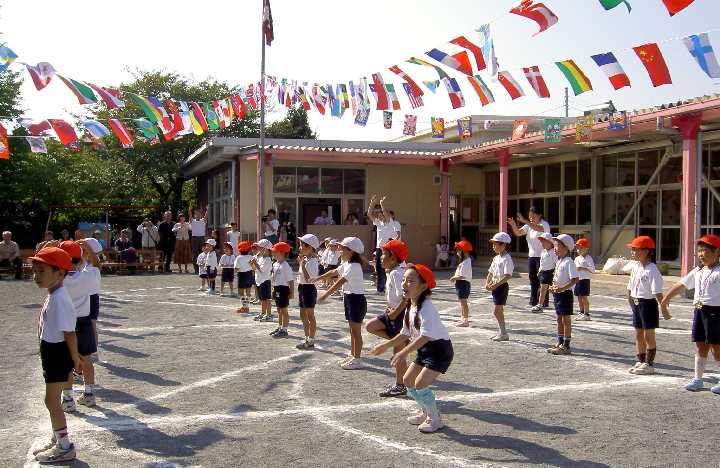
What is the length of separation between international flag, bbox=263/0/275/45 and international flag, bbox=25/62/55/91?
6.63 m

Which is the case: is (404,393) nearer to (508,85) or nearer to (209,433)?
(209,433)

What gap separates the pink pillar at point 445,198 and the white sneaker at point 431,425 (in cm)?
1807

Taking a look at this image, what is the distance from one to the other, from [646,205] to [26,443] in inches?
693

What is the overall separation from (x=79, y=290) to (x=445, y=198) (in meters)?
17.9

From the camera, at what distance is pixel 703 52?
11.3 meters

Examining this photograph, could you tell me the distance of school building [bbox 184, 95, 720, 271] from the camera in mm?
18656

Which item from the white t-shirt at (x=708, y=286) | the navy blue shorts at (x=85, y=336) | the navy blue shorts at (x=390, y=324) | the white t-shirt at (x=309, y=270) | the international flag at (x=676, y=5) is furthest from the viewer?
the white t-shirt at (x=309, y=270)

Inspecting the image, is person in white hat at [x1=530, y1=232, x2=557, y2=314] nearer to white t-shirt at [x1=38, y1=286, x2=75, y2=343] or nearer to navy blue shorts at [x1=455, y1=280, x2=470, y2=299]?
navy blue shorts at [x1=455, y1=280, x2=470, y2=299]

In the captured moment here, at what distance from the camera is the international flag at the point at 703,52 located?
1131 centimetres

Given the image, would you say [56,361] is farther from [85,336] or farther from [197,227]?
[197,227]

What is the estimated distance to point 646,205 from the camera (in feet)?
64.1

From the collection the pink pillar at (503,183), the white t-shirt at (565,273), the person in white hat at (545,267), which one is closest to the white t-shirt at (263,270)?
the person in white hat at (545,267)

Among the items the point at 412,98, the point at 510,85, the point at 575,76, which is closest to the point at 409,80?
the point at 412,98

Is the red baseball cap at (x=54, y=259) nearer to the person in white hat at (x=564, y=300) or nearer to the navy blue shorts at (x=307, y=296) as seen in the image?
the navy blue shorts at (x=307, y=296)
